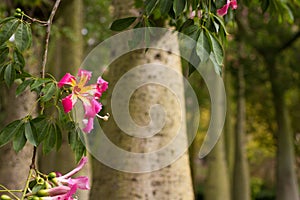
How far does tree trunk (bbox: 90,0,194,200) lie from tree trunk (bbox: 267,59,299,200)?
6.34m

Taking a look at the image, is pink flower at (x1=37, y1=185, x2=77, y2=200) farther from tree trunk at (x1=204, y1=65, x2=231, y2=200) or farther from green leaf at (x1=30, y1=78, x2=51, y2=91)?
tree trunk at (x1=204, y1=65, x2=231, y2=200)

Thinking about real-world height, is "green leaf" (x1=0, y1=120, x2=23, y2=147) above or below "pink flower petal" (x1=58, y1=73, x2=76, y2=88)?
A: below

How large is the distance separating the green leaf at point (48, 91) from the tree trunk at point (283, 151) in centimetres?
793

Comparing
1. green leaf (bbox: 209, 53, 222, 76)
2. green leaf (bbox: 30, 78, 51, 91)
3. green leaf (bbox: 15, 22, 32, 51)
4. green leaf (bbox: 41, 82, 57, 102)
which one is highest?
green leaf (bbox: 15, 22, 32, 51)

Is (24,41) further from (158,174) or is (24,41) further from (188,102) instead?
(188,102)

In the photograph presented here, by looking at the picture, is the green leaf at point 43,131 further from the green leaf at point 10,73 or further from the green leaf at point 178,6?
the green leaf at point 178,6

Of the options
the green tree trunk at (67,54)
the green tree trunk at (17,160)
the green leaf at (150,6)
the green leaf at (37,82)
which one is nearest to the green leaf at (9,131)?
the green leaf at (37,82)

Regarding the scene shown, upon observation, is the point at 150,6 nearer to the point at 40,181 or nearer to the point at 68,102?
the point at 68,102

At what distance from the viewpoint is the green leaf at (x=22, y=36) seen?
1.51 meters

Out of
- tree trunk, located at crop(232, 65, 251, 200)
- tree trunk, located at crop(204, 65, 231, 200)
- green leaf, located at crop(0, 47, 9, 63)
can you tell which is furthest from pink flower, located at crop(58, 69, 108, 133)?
tree trunk, located at crop(232, 65, 251, 200)

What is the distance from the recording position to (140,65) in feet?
9.64

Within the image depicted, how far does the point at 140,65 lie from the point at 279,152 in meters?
6.65

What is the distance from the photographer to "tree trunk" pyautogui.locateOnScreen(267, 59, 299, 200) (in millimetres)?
8898

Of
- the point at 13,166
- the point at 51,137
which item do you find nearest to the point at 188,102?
the point at 13,166
